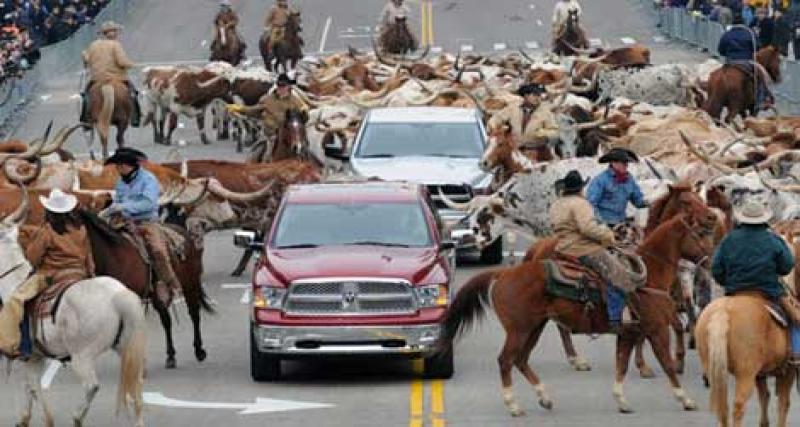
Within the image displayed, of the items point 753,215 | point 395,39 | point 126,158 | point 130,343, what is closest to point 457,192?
point 126,158

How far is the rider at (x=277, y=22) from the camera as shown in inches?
2178

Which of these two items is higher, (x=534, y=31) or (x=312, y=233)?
(x=312, y=233)

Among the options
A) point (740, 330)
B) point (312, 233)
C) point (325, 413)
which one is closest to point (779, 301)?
point (740, 330)

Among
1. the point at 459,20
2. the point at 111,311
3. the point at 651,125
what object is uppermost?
the point at 111,311

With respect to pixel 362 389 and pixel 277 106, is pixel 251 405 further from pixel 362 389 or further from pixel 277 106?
pixel 277 106

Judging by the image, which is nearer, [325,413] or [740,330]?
[740,330]

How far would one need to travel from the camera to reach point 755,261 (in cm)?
1869

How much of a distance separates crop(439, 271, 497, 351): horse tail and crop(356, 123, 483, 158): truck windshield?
424 inches

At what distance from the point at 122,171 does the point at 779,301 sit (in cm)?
738

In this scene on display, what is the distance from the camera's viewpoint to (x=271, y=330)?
22.1m

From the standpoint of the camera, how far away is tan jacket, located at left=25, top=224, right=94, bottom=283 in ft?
66.0

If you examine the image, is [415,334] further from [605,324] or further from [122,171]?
[122,171]

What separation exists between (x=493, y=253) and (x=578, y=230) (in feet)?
33.1

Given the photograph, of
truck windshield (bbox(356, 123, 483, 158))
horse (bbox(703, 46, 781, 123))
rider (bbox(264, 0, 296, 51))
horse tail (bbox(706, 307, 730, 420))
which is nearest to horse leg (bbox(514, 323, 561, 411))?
horse tail (bbox(706, 307, 730, 420))
